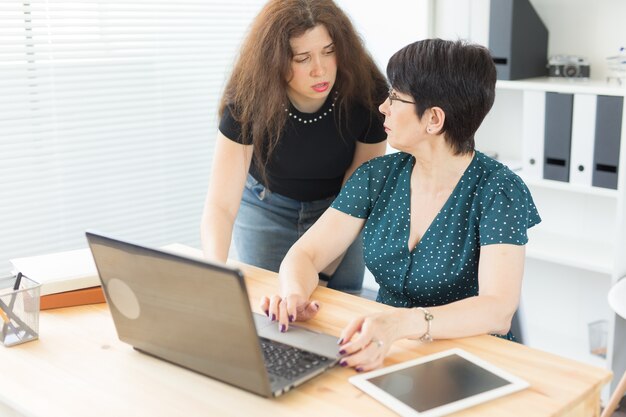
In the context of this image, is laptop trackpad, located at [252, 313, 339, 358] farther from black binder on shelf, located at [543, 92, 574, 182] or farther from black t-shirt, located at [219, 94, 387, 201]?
black binder on shelf, located at [543, 92, 574, 182]

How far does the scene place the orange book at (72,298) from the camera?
179 cm

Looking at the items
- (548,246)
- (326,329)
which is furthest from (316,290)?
(548,246)

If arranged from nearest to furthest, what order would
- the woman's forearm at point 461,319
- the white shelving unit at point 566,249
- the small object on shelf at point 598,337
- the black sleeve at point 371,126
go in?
the woman's forearm at point 461,319, the black sleeve at point 371,126, the white shelving unit at point 566,249, the small object on shelf at point 598,337

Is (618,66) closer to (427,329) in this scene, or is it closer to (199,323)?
(427,329)

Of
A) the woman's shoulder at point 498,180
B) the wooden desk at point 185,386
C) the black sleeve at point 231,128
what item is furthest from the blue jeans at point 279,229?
the wooden desk at point 185,386

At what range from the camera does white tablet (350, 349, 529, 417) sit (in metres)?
1.29

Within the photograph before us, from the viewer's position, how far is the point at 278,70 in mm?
2049

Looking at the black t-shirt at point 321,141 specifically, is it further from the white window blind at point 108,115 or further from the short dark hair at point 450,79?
the white window blind at point 108,115

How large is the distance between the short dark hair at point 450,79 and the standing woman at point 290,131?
11.0 inches

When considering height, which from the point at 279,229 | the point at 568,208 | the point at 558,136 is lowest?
the point at 568,208

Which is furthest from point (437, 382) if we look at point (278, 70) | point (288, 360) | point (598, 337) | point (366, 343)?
point (598, 337)

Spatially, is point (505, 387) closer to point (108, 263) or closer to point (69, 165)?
point (108, 263)

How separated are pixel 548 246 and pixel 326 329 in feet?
5.58

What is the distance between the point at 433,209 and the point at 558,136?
124 centimetres
